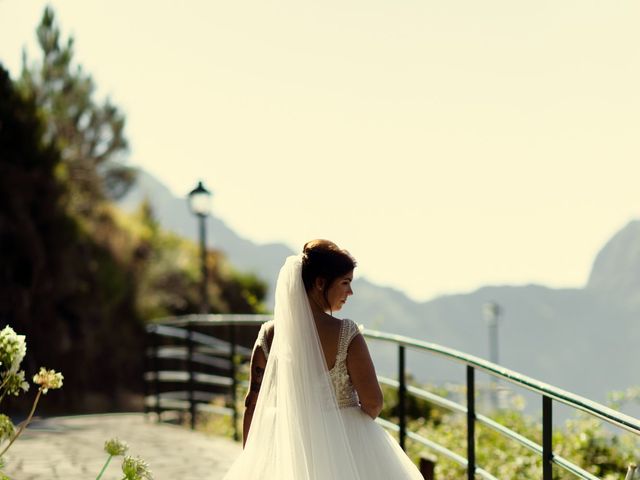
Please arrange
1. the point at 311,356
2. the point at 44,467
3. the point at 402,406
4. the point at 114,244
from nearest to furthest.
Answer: the point at 311,356 < the point at 402,406 < the point at 44,467 < the point at 114,244

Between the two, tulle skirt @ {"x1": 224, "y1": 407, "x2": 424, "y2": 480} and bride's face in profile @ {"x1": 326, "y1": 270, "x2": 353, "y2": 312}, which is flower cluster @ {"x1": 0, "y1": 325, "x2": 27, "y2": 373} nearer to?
tulle skirt @ {"x1": 224, "y1": 407, "x2": 424, "y2": 480}

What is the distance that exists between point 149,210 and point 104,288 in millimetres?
7189

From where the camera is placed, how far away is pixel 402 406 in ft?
18.7

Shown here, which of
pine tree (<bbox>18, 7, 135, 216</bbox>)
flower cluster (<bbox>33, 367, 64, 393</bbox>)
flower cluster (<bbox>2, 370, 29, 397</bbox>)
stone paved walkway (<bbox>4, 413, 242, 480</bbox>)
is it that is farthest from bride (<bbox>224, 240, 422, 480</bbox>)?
pine tree (<bbox>18, 7, 135, 216</bbox>)

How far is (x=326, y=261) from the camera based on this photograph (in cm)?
369

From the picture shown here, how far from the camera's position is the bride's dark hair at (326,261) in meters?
3.68

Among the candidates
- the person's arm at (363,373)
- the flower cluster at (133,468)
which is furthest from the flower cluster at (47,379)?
the person's arm at (363,373)

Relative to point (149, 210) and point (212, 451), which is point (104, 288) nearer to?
point (149, 210)

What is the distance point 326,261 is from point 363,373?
49 centimetres

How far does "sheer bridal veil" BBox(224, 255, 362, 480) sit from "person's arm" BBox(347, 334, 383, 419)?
0.12m

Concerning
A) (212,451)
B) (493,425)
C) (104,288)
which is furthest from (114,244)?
(493,425)

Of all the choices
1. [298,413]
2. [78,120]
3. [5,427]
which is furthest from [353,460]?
[78,120]

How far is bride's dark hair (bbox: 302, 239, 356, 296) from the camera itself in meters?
3.68

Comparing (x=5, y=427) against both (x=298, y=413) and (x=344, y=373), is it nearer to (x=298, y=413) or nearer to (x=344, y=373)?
(x=298, y=413)
